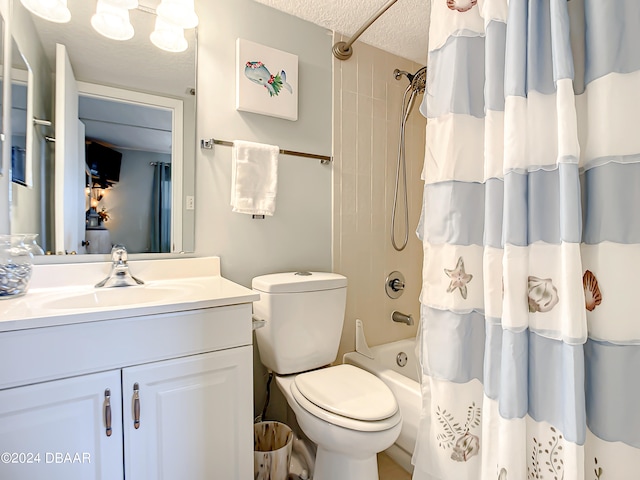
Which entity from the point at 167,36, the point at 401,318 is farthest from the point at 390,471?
the point at 167,36

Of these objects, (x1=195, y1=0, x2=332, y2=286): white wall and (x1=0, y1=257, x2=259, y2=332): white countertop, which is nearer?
(x1=0, y1=257, x2=259, y2=332): white countertop

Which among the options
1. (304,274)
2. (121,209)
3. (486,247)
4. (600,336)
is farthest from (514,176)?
(121,209)

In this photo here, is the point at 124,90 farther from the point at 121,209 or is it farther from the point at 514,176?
the point at 514,176

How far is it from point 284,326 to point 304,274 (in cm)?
27

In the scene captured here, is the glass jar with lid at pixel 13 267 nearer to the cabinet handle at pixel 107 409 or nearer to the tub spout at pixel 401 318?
the cabinet handle at pixel 107 409

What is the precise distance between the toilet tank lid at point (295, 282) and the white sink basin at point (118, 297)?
12.7 inches

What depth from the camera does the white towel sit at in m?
1.49

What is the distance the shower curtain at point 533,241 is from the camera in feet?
2.17

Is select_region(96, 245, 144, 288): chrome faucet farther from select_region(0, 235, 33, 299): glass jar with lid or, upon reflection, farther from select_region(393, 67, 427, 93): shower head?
select_region(393, 67, 427, 93): shower head

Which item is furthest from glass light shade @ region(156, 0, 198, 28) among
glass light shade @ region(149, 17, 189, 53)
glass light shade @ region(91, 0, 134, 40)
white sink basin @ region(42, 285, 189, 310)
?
white sink basin @ region(42, 285, 189, 310)

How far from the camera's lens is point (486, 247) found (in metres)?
0.84

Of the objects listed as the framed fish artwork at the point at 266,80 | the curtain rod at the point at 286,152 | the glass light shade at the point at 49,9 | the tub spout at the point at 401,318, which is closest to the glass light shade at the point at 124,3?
the glass light shade at the point at 49,9

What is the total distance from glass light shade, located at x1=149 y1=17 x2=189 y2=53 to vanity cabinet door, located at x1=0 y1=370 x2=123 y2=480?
1.29 metres

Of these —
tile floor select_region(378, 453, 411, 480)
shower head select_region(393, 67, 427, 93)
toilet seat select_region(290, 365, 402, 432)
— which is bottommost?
tile floor select_region(378, 453, 411, 480)
